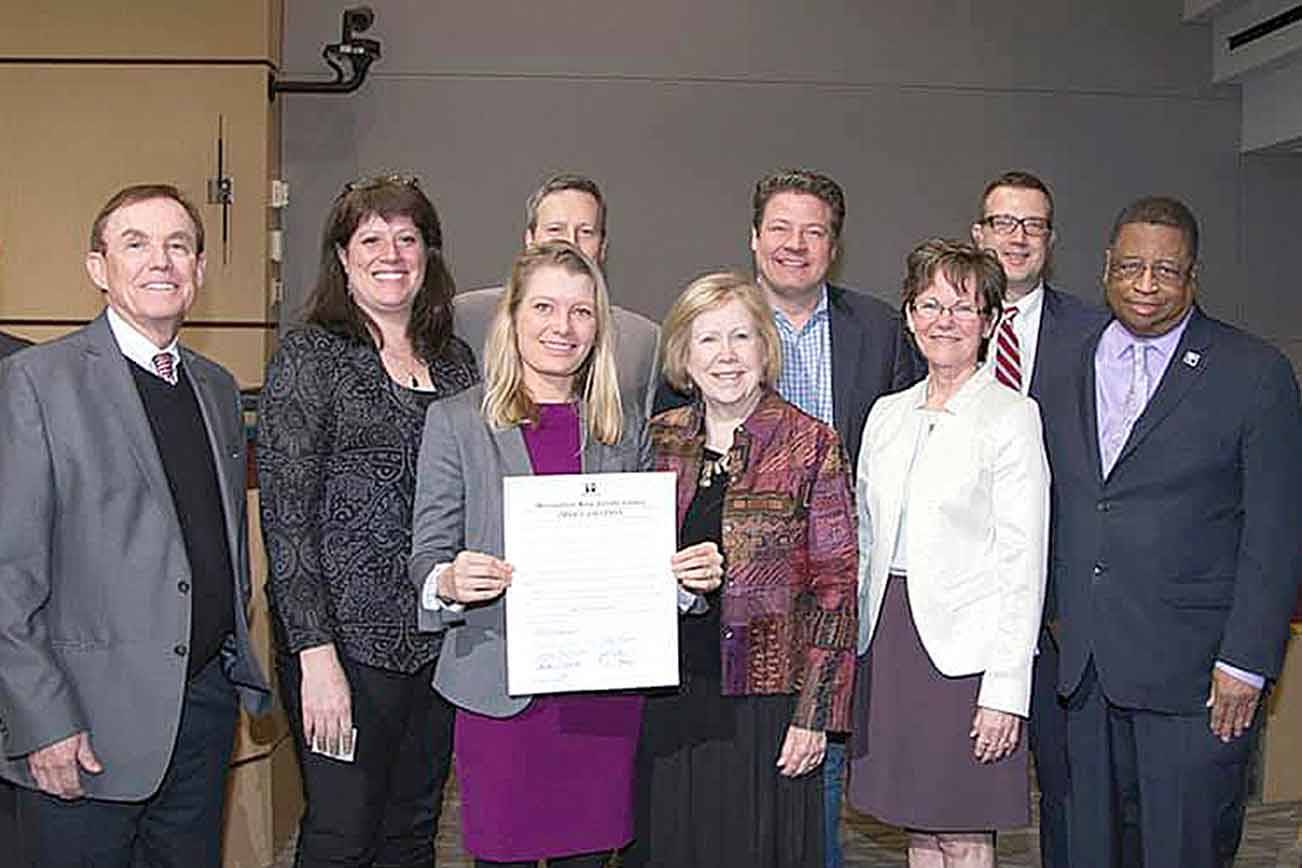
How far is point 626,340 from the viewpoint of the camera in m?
3.19

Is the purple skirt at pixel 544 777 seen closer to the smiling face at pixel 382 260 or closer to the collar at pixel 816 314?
the smiling face at pixel 382 260

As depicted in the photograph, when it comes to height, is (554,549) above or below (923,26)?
below

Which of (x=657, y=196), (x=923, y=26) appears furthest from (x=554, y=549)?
(x=923, y=26)

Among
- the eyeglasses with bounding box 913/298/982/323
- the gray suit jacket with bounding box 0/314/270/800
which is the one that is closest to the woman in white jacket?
the eyeglasses with bounding box 913/298/982/323

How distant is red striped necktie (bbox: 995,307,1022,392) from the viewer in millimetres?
3336

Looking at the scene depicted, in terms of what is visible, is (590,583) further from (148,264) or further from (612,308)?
(148,264)

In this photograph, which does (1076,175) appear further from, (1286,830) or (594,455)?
(594,455)

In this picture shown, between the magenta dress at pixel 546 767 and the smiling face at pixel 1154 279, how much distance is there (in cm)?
115

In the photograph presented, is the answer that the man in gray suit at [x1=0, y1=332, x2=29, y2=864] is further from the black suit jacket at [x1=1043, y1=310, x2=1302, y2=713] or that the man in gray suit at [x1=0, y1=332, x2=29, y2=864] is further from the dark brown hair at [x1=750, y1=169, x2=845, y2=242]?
the black suit jacket at [x1=1043, y1=310, x2=1302, y2=713]

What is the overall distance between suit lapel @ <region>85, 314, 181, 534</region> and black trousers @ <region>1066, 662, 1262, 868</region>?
5.91 feet

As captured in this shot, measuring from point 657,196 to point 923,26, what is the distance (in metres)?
1.47

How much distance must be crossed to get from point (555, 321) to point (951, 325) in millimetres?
771

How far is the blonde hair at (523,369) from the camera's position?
2611 mm

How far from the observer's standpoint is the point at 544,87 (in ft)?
22.6
